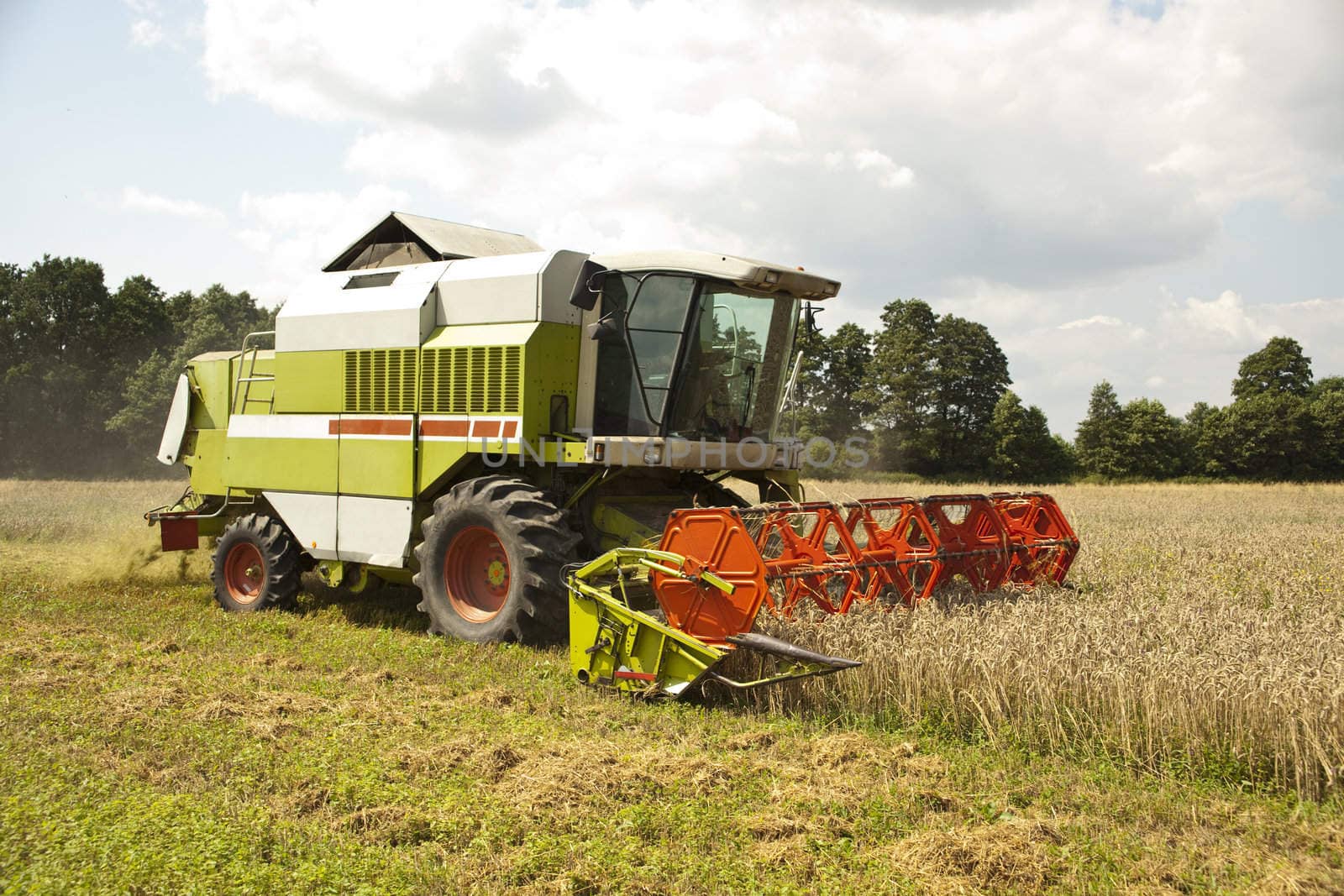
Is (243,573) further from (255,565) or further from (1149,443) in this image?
(1149,443)

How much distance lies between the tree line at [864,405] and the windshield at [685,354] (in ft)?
107

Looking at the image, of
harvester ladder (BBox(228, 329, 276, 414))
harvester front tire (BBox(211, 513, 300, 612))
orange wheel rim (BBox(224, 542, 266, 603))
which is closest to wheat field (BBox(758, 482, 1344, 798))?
harvester front tire (BBox(211, 513, 300, 612))

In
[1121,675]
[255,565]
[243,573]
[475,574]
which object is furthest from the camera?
[243,573]

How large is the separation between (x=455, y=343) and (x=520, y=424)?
109cm

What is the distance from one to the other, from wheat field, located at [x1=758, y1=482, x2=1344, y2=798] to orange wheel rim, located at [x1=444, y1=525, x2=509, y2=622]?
2.72 meters

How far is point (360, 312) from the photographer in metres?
8.77

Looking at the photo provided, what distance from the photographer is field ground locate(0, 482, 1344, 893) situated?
3.44 m

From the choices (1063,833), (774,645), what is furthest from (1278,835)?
(774,645)

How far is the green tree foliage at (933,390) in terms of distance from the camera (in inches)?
1658

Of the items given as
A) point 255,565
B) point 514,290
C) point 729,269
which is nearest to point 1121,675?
point 729,269

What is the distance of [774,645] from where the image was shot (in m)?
5.01

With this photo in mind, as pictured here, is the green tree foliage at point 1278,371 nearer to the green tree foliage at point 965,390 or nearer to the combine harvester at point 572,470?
the green tree foliage at point 965,390

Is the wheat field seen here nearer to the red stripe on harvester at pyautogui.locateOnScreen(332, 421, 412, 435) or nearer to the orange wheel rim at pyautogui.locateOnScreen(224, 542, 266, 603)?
the red stripe on harvester at pyautogui.locateOnScreen(332, 421, 412, 435)

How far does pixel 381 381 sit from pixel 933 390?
3742cm
